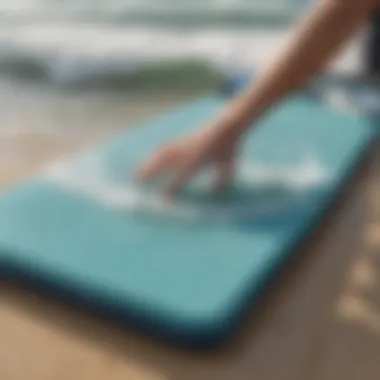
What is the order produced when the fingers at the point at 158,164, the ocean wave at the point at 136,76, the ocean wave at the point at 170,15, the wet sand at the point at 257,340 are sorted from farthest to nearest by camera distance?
the ocean wave at the point at 170,15 → the ocean wave at the point at 136,76 → the fingers at the point at 158,164 → the wet sand at the point at 257,340

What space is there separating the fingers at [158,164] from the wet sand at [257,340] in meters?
0.12

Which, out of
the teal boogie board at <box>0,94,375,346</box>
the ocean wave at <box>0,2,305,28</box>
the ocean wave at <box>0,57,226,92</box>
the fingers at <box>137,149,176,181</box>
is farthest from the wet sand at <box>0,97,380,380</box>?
the ocean wave at <box>0,2,305,28</box>

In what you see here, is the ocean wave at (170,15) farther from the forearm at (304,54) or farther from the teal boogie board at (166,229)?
the forearm at (304,54)

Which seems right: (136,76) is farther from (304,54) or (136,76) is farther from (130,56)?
(304,54)

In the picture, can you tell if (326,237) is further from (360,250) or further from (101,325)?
(101,325)

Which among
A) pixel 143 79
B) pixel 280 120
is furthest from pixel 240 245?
pixel 143 79

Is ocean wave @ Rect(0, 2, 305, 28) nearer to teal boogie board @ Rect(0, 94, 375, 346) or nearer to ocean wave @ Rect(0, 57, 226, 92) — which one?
ocean wave @ Rect(0, 57, 226, 92)

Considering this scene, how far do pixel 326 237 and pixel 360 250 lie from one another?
3 cm

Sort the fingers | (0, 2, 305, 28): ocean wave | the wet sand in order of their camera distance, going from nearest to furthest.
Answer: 1. the wet sand
2. the fingers
3. (0, 2, 305, 28): ocean wave

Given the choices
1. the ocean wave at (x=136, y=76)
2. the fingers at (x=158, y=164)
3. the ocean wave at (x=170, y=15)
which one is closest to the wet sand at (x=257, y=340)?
the fingers at (x=158, y=164)

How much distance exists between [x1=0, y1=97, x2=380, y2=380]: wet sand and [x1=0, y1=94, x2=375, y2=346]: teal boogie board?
0.04ft

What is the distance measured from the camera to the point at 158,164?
53 cm

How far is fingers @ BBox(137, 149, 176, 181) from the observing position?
1.73 ft

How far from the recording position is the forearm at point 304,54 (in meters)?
0.45
